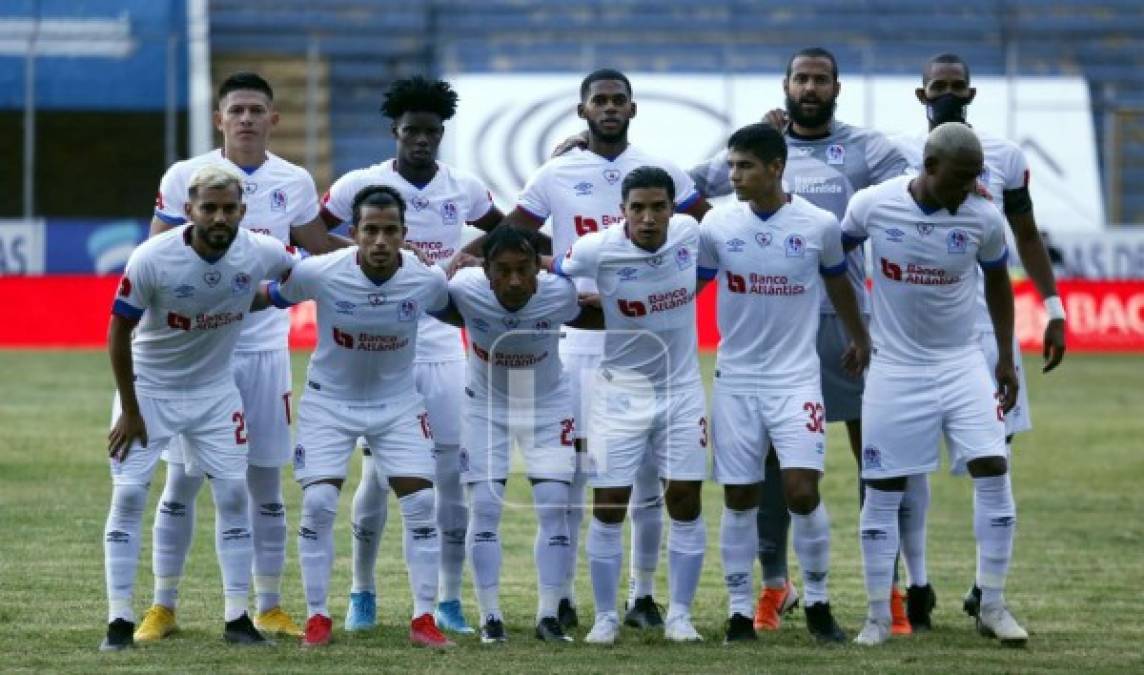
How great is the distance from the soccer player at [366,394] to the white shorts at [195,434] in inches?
11.1

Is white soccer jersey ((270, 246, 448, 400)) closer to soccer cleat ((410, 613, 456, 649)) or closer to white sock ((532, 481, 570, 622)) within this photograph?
white sock ((532, 481, 570, 622))

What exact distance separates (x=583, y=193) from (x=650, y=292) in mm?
964

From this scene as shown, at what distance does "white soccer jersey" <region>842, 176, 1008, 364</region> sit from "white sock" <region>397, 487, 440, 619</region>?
6.94ft

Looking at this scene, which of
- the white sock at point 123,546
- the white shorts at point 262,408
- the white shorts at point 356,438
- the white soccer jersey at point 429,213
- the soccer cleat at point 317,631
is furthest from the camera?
the white soccer jersey at point 429,213

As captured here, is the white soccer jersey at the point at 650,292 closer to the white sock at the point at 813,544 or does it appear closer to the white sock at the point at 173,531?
the white sock at the point at 813,544

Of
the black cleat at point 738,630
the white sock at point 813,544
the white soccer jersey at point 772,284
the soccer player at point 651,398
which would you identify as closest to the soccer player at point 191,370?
the soccer player at point 651,398

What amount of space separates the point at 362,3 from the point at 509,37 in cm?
257

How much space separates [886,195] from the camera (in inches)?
352

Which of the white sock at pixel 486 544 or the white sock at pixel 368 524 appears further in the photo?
the white sock at pixel 368 524

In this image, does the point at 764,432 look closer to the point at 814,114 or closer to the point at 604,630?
the point at 604,630

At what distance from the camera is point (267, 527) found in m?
9.32

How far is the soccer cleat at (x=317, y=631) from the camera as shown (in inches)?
339

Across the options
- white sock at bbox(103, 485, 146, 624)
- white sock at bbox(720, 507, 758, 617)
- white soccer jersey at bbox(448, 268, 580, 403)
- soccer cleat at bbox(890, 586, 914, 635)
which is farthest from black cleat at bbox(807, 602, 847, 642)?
white sock at bbox(103, 485, 146, 624)

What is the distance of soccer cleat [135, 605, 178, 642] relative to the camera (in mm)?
8836
